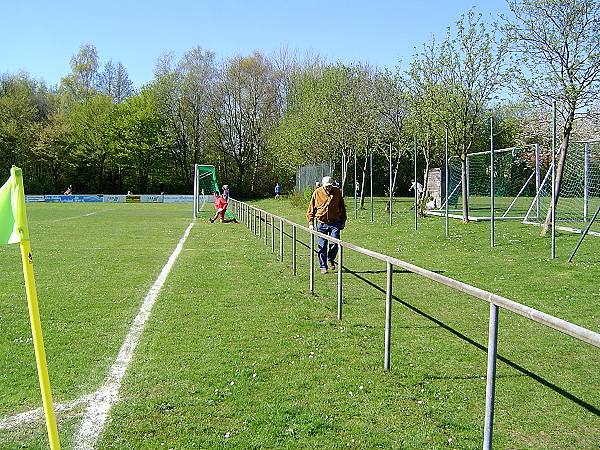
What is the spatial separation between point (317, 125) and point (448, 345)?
33.0 meters

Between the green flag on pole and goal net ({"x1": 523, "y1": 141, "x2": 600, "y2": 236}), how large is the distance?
63.3 ft

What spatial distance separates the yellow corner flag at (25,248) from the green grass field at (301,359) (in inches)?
31.5

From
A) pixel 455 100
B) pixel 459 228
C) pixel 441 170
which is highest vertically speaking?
pixel 455 100

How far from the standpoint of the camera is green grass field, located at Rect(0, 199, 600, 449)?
4.25 m

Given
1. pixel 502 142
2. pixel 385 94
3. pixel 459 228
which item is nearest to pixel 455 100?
pixel 459 228

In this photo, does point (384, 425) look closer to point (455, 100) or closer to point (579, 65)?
point (579, 65)

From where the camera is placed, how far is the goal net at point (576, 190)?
21.2m

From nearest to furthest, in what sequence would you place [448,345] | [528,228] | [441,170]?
[448,345]
[528,228]
[441,170]

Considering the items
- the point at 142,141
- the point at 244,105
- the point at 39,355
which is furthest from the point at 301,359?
the point at 142,141

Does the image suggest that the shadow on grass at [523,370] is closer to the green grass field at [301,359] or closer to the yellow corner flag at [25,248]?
the green grass field at [301,359]

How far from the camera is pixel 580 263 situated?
1226 cm

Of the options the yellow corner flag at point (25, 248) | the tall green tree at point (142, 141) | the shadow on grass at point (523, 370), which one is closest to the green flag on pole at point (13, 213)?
A: the yellow corner flag at point (25, 248)

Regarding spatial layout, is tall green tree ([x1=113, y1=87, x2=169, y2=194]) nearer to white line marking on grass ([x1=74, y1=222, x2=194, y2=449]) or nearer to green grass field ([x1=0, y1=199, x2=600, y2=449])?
green grass field ([x1=0, y1=199, x2=600, y2=449])

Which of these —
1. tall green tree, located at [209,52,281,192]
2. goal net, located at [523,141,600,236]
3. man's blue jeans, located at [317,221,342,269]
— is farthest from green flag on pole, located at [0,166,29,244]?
tall green tree, located at [209,52,281,192]
